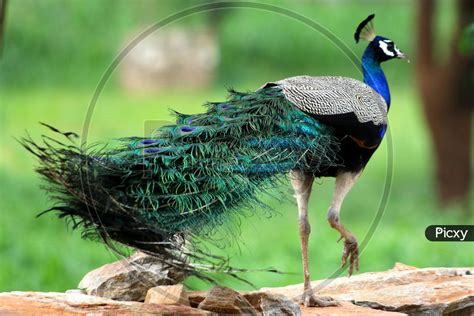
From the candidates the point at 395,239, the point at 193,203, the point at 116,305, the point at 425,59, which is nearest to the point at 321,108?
the point at 193,203

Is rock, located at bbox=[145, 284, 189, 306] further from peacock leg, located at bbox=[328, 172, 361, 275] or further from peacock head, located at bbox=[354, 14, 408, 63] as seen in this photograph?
peacock head, located at bbox=[354, 14, 408, 63]

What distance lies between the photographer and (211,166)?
14.7 ft

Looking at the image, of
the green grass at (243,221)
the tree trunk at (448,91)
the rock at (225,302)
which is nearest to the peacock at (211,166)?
the rock at (225,302)

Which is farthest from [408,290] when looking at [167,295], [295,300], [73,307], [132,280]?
[73,307]

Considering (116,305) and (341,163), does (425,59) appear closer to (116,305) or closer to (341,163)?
(341,163)

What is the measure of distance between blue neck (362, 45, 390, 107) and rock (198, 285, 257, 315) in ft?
4.75

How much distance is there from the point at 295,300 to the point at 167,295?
2.52ft

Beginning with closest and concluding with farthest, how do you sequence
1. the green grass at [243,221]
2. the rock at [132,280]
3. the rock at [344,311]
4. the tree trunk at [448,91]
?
the rock at [344,311] → the rock at [132,280] → the green grass at [243,221] → the tree trunk at [448,91]

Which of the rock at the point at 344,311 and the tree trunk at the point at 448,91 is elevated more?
the tree trunk at the point at 448,91

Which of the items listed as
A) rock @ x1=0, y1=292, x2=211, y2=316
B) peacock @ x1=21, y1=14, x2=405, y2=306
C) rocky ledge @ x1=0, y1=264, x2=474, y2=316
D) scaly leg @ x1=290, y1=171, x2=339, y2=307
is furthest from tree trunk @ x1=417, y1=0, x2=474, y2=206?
rock @ x1=0, y1=292, x2=211, y2=316

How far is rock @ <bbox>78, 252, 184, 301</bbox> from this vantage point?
16.1 feet

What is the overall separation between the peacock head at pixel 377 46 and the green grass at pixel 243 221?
0.85 meters

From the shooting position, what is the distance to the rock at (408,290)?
16.3ft

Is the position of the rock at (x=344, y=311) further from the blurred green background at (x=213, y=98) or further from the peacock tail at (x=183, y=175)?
the blurred green background at (x=213, y=98)
